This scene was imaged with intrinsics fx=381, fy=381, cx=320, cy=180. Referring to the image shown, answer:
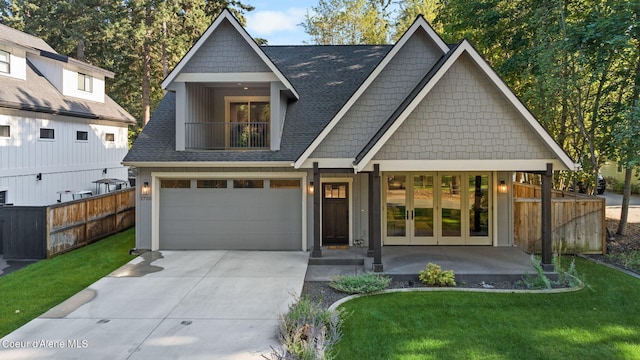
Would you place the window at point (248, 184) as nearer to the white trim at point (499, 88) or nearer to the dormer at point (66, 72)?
the white trim at point (499, 88)

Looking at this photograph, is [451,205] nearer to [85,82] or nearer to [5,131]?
[5,131]

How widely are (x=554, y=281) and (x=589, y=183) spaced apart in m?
6.80

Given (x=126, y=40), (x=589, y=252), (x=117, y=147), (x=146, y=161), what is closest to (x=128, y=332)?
(x=146, y=161)

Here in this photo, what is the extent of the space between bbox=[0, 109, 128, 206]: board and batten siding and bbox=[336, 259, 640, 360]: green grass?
1326cm

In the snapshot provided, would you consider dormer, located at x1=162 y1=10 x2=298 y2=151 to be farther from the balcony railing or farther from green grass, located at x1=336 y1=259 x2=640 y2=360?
green grass, located at x1=336 y1=259 x2=640 y2=360

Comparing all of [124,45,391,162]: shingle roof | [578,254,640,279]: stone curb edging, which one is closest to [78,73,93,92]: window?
[124,45,391,162]: shingle roof

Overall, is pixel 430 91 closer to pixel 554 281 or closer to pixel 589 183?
pixel 554 281

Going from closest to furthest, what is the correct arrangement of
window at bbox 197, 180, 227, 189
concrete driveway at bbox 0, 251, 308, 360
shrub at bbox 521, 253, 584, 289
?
concrete driveway at bbox 0, 251, 308, 360, shrub at bbox 521, 253, 584, 289, window at bbox 197, 180, 227, 189

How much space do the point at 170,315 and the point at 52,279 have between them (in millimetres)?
4021

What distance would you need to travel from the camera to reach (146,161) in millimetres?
10633

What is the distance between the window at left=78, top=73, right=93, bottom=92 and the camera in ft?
59.0

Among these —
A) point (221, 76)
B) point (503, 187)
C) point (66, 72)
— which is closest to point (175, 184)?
point (221, 76)

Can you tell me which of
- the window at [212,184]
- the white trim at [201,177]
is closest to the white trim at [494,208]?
the white trim at [201,177]

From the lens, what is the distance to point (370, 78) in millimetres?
9906
